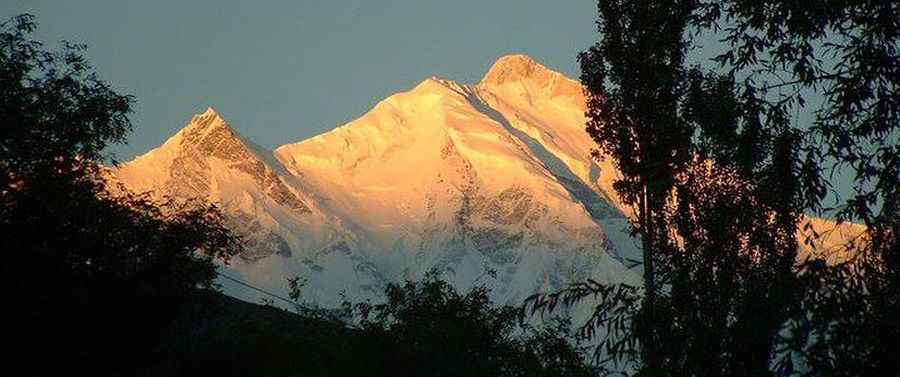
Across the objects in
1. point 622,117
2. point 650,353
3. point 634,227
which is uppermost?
point 622,117

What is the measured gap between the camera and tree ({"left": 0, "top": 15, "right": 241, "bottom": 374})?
29703mm

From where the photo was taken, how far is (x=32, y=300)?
29141mm

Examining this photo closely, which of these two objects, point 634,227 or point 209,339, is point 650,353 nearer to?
point 634,227

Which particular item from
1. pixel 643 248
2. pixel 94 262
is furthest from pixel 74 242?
pixel 643 248

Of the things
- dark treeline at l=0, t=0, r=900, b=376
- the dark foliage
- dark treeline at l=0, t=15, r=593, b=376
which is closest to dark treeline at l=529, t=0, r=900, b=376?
dark treeline at l=0, t=0, r=900, b=376

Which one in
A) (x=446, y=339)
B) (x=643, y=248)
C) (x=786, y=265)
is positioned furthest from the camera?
(x=446, y=339)

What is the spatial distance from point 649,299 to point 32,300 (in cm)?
1682

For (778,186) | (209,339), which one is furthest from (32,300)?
(778,186)

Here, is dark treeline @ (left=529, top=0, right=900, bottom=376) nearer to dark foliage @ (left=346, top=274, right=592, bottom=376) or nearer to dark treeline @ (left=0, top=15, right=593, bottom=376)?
dark treeline @ (left=0, top=15, right=593, bottom=376)

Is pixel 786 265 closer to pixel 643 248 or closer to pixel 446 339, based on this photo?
pixel 643 248

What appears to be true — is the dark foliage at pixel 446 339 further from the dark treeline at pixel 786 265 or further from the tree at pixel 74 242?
the dark treeline at pixel 786 265

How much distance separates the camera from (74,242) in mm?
32438

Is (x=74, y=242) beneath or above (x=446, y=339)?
beneath

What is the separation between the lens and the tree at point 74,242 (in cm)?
2970
